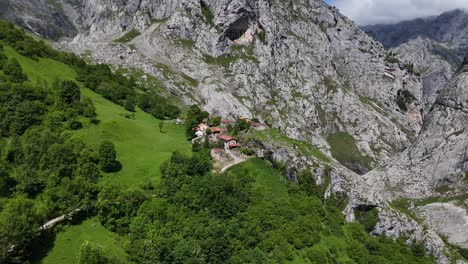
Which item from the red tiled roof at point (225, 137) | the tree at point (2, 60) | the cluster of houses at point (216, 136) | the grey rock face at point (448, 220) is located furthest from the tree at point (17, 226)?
the grey rock face at point (448, 220)

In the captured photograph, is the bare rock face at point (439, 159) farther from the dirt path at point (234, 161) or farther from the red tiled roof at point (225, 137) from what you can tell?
the dirt path at point (234, 161)

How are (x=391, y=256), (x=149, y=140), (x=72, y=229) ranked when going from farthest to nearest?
(x=149, y=140)
(x=391, y=256)
(x=72, y=229)

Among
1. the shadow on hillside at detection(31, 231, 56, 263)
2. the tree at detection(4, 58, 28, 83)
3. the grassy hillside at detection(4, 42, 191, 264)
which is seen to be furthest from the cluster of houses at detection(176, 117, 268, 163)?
the tree at detection(4, 58, 28, 83)

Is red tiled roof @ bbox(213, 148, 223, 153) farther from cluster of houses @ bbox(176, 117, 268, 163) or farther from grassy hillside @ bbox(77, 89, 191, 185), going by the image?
grassy hillside @ bbox(77, 89, 191, 185)

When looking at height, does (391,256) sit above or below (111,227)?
above

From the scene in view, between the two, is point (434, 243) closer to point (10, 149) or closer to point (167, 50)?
point (10, 149)

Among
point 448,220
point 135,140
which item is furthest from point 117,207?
point 448,220

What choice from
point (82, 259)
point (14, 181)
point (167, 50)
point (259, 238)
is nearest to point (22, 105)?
point (14, 181)

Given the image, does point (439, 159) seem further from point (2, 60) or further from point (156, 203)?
point (2, 60)
